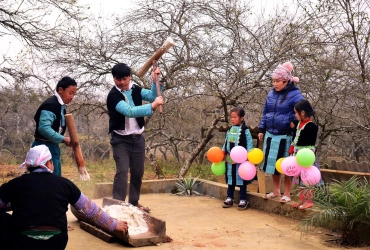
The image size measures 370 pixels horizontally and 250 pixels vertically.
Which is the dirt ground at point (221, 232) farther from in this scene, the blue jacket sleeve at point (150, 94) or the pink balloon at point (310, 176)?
the blue jacket sleeve at point (150, 94)

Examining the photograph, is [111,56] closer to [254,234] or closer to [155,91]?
[155,91]

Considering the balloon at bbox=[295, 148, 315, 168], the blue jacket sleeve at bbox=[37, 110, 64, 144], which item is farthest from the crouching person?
the balloon at bbox=[295, 148, 315, 168]

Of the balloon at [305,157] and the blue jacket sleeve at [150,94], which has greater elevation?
the blue jacket sleeve at [150,94]

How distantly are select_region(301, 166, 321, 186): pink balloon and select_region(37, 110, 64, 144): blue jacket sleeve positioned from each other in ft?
10.0

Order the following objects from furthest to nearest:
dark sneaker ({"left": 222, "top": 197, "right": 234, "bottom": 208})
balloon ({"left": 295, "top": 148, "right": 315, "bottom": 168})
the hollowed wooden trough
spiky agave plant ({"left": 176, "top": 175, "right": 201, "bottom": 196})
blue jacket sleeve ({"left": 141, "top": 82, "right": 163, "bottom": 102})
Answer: spiky agave plant ({"left": 176, "top": 175, "right": 201, "bottom": 196}), dark sneaker ({"left": 222, "top": 197, "right": 234, "bottom": 208}), blue jacket sleeve ({"left": 141, "top": 82, "right": 163, "bottom": 102}), balloon ({"left": 295, "top": 148, "right": 315, "bottom": 168}), the hollowed wooden trough

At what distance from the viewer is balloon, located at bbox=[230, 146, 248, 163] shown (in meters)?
7.12

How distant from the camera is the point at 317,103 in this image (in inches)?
391

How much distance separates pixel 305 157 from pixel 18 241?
3.71 meters

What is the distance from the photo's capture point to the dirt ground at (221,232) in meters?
5.30

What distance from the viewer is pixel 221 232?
19.5 feet

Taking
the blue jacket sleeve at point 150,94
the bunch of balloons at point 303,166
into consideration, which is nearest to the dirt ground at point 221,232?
the bunch of balloons at point 303,166

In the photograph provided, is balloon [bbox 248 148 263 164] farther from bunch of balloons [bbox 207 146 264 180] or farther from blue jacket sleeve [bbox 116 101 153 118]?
blue jacket sleeve [bbox 116 101 153 118]

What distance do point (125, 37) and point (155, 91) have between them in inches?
167

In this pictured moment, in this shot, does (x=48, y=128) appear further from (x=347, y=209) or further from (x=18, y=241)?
(x=347, y=209)
